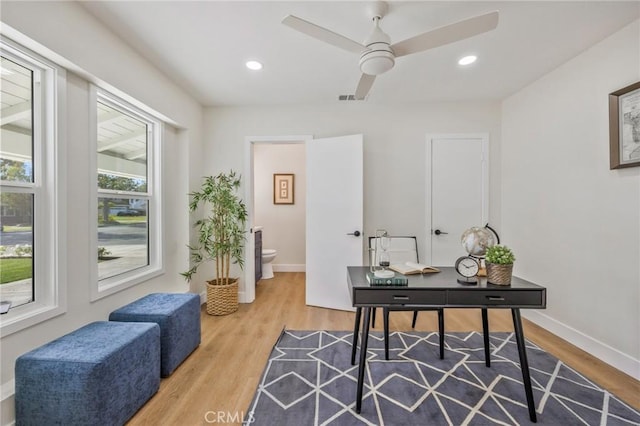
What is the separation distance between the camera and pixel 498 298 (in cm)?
157

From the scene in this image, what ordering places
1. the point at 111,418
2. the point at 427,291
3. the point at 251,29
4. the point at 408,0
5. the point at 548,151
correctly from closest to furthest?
the point at 111,418 < the point at 427,291 < the point at 408,0 < the point at 251,29 < the point at 548,151

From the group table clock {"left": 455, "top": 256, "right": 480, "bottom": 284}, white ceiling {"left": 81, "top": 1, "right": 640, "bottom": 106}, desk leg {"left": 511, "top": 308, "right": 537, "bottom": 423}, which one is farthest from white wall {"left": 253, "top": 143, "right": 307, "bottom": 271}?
desk leg {"left": 511, "top": 308, "right": 537, "bottom": 423}

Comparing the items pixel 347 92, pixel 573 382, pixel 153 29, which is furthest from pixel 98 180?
pixel 573 382

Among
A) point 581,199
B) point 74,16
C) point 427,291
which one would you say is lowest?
point 427,291

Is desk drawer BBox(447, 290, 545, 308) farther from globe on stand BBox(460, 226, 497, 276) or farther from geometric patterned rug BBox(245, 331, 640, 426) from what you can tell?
geometric patterned rug BBox(245, 331, 640, 426)

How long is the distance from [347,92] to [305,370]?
2844mm

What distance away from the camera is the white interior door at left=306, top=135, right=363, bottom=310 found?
3.24m

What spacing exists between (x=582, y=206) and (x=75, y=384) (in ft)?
12.4

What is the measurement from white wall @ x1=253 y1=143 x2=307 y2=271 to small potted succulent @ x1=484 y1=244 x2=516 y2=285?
3831mm

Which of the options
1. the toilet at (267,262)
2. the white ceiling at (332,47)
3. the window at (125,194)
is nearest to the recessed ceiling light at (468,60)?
the white ceiling at (332,47)

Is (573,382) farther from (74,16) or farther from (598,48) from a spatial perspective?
(74,16)

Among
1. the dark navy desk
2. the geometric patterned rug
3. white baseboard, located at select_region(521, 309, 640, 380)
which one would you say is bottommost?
the geometric patterned rug

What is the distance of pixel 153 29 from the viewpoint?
2.01m

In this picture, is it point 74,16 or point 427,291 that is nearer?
point 427,291
